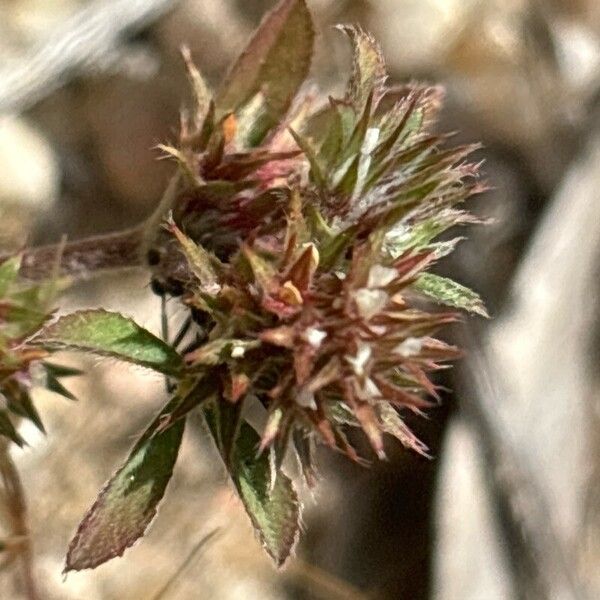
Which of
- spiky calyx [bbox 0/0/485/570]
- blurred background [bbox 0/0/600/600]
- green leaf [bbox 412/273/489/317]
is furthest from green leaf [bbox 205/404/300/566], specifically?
blurred background [bbox 0/0/600/600]

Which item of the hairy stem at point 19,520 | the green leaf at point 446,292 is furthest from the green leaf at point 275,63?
the hairy stem at point 19,520

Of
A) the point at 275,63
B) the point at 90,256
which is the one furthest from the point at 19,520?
the point at 275,63

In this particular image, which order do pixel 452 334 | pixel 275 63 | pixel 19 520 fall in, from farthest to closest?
pixel 452 334 < pixel 19 520 < pixel 275 63

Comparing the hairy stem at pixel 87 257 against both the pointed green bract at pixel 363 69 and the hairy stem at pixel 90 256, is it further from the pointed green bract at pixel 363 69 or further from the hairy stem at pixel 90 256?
the pointed green bract at pixel 363 69

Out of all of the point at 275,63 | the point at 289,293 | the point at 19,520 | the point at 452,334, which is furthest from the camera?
the point at 452,334

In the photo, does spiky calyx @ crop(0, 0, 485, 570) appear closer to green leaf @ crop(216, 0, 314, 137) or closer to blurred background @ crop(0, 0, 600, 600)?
green leaf @ crop(216, 0, 314, 137)

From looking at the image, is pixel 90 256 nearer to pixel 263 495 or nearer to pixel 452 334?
pixel 263 495

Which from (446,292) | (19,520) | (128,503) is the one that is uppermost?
(446,292)

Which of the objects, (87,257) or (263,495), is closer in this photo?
(263,495)
